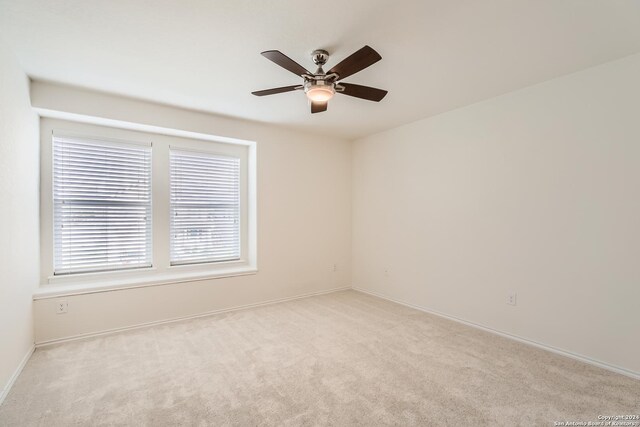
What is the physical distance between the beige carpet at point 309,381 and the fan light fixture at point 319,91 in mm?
2207

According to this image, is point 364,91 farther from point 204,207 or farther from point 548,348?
point 548,348

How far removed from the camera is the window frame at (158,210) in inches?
124

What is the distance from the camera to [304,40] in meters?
2.17

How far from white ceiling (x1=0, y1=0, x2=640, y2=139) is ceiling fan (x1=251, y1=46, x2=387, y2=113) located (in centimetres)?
24

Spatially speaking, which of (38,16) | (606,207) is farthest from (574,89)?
(38,16)

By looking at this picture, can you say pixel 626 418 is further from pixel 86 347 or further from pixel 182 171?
pixel 182 171

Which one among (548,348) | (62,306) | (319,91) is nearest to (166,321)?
(62,306)

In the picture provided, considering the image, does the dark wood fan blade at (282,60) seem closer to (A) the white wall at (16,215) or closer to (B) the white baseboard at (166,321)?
(A) the white wall at (16,215)

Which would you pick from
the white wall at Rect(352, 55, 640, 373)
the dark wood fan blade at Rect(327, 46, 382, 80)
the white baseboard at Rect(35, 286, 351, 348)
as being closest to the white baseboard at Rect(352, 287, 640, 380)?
the white wall at Rect(352, 55, 640, 373)

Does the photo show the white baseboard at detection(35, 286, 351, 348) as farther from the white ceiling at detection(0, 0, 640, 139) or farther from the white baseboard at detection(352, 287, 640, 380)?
the white ceiling at detection(0, 0, 640, 139)

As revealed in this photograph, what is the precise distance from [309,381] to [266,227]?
95.5 inches

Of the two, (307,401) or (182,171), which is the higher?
(182,171)

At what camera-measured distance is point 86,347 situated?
2896 mm

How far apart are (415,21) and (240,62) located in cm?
139
